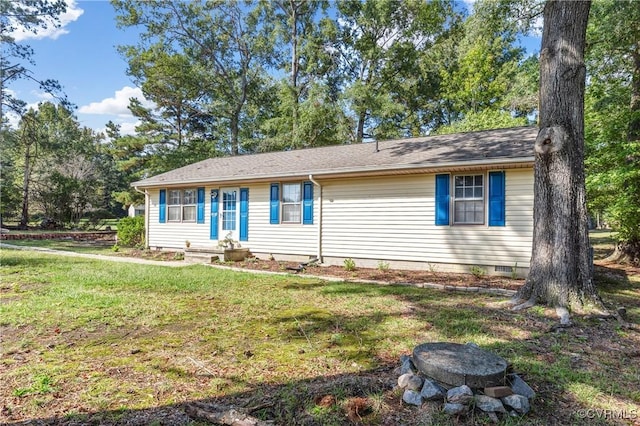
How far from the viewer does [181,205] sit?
1328 centimetres

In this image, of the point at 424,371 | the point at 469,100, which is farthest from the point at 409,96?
the point at 424,371

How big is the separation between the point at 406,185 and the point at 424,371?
22.0ft

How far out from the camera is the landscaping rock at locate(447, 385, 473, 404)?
2602mm

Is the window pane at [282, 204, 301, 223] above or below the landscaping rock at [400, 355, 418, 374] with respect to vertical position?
above

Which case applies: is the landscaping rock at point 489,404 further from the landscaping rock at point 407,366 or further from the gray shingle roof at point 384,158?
the gray shingle roof at point 384,158

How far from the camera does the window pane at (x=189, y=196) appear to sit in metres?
13.0

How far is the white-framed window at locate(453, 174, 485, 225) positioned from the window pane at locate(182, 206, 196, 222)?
8772 mm

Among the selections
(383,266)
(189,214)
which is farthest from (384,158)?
(189,214)

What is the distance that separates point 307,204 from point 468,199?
4365 millimetres

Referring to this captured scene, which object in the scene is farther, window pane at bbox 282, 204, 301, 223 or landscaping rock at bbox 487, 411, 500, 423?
window pane at bbox 282, 204, 301, 223

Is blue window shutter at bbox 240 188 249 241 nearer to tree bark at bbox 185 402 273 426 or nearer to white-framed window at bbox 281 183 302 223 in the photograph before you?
white-framed window at bbox 281 183 302 223

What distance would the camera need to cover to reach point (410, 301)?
19.6 ft

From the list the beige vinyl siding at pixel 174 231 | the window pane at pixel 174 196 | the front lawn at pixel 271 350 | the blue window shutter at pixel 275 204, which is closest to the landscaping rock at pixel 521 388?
the front lawn at pixel 271 350

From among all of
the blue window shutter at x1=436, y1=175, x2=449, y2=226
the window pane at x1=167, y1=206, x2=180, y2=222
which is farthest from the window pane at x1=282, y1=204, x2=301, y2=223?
the window pane at x1=167, y1=206, x2=180, y2=222
